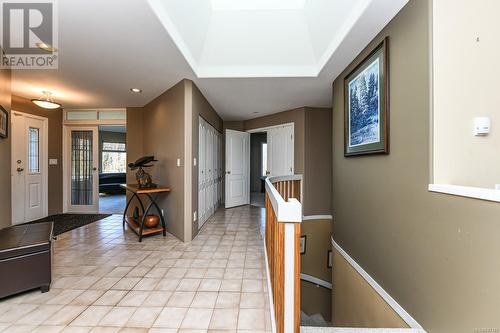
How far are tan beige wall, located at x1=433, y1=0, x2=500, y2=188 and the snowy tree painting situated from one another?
58 centimetres

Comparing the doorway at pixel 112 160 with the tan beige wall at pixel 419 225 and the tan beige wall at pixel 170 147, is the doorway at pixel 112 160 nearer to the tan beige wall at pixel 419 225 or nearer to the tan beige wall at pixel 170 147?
the tan beige wall at pixel 170 147

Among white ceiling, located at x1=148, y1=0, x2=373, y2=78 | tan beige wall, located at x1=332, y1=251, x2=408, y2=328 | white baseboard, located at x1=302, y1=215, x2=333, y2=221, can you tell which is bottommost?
tan beige wall, located at x1=332, y1=251, x2=408, y2=328

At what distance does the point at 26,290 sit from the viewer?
188cm

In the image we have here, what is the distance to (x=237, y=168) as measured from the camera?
18.7 ft

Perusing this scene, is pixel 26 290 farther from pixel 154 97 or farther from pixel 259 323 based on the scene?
pixel 154 97

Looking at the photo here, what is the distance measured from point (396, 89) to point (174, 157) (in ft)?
9.44

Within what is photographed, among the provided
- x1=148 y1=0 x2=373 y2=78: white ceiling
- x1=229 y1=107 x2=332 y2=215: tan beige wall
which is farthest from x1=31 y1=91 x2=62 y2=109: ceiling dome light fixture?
x1=229 y1=107 x2=332 y2=215: tan beige wall

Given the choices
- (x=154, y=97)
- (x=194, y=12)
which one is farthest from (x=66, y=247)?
(x=194, y=12)

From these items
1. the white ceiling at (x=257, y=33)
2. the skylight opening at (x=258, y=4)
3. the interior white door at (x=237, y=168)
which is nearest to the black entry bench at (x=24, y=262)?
the white ceiling at (x=257, y=33)

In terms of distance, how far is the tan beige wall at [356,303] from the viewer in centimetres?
193

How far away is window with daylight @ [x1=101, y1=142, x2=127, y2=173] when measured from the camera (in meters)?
8.99

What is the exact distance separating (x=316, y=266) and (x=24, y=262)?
4218 mm

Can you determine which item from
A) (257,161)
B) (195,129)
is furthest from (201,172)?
(257,161)

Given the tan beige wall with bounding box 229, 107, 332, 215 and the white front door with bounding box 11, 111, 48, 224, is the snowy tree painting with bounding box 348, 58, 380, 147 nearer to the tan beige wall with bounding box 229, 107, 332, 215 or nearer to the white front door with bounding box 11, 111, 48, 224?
the tan beige wall with bounding box 229, 107, 332, 215
